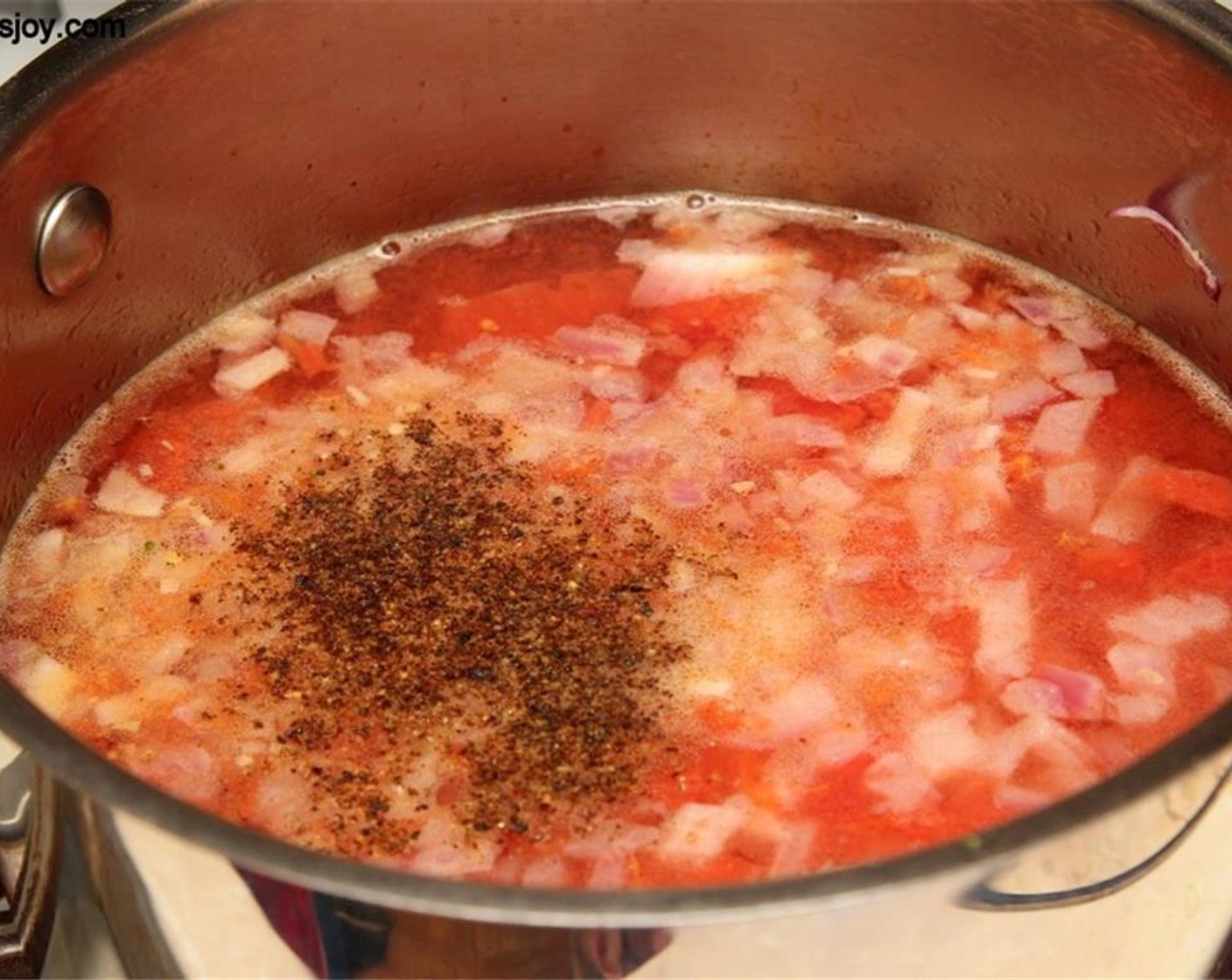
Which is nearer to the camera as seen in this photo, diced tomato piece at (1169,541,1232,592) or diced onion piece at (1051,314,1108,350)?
diced tomato piece at (1169,541,1232,592)

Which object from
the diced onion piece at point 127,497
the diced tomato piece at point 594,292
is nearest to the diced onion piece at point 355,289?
the diced tomato piece at point 594,292

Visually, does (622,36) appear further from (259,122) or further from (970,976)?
(970,976)

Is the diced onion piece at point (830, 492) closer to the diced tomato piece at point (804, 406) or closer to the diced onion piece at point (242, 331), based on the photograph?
the diced tomato piece at point (804, 406)

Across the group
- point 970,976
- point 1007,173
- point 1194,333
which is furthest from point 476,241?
point 970,976

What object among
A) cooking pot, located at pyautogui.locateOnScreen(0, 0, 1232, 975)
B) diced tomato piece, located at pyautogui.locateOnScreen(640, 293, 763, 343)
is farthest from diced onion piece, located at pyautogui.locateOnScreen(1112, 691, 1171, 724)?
diced tomato piece, located at pyautogui.locateOnScreen(640, 293, 763, 343)

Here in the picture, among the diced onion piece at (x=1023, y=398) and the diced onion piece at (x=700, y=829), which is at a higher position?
the diced onion piece at (x=700, y=829)

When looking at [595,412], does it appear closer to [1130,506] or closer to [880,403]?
[880,403]

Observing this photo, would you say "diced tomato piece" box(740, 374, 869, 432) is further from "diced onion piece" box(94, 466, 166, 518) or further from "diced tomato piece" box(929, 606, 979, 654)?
"diced onion piece" box(94, 466, 166, 518)
